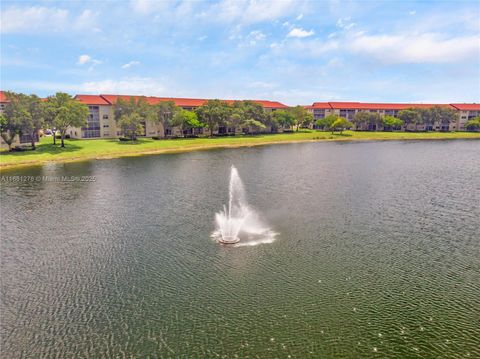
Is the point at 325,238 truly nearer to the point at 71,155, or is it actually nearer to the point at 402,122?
the point at 71,155

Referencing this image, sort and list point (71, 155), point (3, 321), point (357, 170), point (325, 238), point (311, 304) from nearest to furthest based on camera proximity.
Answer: point (3, 321) → point (311, 304) → point (325, 238) → point (357, 170) → point (71, 155)

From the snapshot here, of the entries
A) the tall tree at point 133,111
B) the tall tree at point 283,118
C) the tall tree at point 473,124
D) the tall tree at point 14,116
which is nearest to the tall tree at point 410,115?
the tall tree at point 473,124

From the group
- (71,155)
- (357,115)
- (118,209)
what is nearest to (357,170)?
(118,209)

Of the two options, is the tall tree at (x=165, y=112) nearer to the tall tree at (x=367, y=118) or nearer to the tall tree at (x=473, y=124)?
the tall tree at (x=367, y=118)

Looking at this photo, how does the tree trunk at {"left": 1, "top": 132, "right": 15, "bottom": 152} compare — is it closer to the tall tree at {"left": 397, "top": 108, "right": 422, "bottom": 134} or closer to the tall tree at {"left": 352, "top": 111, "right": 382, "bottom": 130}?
the tall tree at {"left": 352, "top": 111, "right": 382, "bottom": 130}

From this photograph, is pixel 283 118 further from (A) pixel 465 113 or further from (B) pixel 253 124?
(A) pixel 465 113

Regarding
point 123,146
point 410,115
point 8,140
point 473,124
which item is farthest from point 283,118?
point 8,140

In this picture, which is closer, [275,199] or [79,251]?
[79,251]
